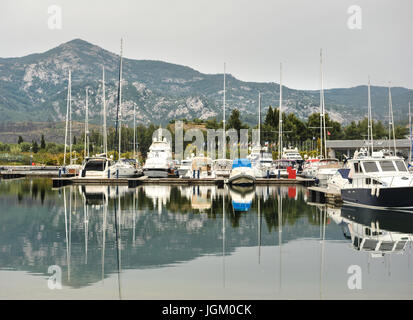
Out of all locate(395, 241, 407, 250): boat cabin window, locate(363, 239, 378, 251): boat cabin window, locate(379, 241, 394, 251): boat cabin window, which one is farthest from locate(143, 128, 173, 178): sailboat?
locate(395, 241, 407, 250): boat cabin window

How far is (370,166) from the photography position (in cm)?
3031

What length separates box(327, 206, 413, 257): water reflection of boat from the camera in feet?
62.0

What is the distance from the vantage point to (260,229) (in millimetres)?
23469

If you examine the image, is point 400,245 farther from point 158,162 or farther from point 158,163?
point 158,162

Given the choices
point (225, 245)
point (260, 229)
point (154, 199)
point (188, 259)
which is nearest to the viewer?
point (188, 259)

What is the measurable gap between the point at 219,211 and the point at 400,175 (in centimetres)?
982

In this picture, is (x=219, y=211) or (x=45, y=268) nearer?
Result: (x=45, y=268)

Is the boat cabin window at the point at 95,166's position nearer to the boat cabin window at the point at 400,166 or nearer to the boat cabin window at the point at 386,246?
the boat cabin window at the point at 400,166

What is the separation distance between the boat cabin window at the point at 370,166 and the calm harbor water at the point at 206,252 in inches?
95.5

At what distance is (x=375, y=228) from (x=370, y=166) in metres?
7.98

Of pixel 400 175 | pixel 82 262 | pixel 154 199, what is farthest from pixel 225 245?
pixel 154 199

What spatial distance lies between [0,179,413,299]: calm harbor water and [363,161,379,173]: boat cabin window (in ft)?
Answer: 7.96

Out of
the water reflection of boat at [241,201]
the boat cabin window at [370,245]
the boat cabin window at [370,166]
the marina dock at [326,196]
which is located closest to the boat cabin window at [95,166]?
the water reflection of boat at [241,201]
